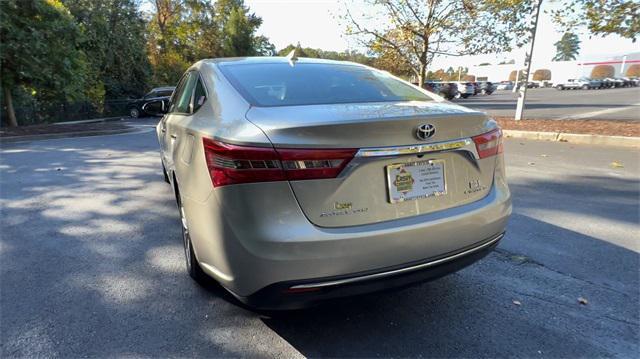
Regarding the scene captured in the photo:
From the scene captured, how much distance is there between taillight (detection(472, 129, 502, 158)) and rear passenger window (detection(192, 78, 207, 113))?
5.91 feet

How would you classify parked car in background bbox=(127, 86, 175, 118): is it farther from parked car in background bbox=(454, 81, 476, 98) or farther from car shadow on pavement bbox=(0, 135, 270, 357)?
parked car in background bbox=(454, 81, 476, 98)

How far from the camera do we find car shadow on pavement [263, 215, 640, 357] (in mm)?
2158

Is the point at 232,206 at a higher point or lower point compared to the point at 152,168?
higher

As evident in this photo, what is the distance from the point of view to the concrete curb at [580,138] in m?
8.16

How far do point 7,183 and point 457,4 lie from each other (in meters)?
13.0

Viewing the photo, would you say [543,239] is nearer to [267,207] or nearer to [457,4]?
[267,207]

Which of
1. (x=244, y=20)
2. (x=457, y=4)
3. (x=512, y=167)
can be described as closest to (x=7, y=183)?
(x=512, y=167)

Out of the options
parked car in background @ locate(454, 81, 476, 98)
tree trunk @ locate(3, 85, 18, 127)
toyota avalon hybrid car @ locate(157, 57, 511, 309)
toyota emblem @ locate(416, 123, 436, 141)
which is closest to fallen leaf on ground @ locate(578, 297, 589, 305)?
toyota avalon hybrid car @ locate(157, 57, 511, 309)

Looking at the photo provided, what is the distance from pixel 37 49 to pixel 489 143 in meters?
15.2

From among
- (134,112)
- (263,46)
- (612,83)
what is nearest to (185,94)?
(134,112)

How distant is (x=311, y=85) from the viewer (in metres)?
2.70

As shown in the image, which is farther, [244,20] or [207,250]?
[244,20]

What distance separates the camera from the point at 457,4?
1289 cm

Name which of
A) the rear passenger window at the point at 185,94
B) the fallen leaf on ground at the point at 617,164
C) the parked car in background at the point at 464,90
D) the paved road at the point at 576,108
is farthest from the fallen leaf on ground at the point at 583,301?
the parked car in background at the point at 464,90
